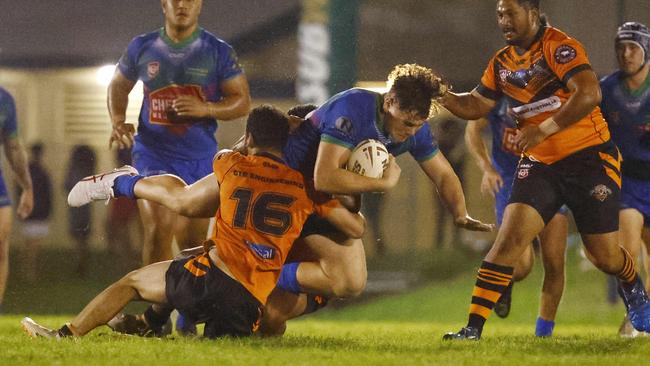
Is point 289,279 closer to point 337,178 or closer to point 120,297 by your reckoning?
point 337,178

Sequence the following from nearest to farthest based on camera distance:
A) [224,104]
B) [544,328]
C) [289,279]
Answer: [289,279] < [544,328] < [224,104]

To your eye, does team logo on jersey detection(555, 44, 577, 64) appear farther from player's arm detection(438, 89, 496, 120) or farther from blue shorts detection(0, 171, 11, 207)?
blue shorts detection(0, 171, 11, 207)

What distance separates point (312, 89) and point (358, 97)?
2.89 metres

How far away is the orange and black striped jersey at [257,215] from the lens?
6238 mm

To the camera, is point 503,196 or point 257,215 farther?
point 503,196

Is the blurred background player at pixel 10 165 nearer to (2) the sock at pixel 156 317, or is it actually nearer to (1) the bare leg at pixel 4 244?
(1) the bare leg at pixel 4 244

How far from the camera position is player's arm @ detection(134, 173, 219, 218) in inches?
263

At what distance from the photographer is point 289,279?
22.3 ft

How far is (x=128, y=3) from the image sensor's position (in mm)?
9297

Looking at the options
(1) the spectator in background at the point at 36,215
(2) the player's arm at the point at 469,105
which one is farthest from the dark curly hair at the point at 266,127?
(1) the spectator in background at the point at 36,215

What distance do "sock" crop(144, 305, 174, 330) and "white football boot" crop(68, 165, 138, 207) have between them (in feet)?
2.37

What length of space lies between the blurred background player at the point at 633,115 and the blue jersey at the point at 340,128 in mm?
2077

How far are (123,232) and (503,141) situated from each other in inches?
122

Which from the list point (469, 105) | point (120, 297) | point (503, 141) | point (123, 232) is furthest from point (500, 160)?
point (120, 297)
